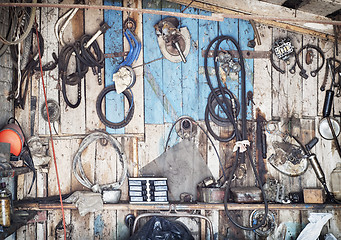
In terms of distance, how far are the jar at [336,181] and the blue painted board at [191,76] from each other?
1.60 meters

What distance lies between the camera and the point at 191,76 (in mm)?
3582

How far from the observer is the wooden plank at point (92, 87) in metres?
3.54

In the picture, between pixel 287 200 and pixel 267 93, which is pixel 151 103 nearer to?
pixel 267 93

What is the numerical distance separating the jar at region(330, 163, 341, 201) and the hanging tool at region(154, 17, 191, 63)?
200cm

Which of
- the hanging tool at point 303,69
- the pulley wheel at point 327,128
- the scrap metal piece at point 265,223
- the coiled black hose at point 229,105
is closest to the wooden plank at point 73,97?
the coiled black hose at point 229,105

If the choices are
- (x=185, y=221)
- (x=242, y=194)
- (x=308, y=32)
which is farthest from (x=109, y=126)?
(x=308, y=32)

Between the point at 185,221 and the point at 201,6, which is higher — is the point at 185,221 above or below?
below

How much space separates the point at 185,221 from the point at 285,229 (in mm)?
1073

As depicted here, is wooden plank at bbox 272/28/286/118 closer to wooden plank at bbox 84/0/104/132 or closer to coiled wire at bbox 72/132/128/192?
coiled wire at bbox 72/132/128/192

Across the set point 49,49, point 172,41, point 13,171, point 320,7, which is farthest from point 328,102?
point 13,171

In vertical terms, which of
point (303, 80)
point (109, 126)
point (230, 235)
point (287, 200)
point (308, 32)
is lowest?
point (230, 235)

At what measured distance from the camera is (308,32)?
Result: 357cm

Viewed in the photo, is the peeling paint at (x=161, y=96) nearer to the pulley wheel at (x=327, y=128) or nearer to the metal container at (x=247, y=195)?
the metal container at (x=247, y=195)

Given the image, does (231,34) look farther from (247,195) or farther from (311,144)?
(247,195)
